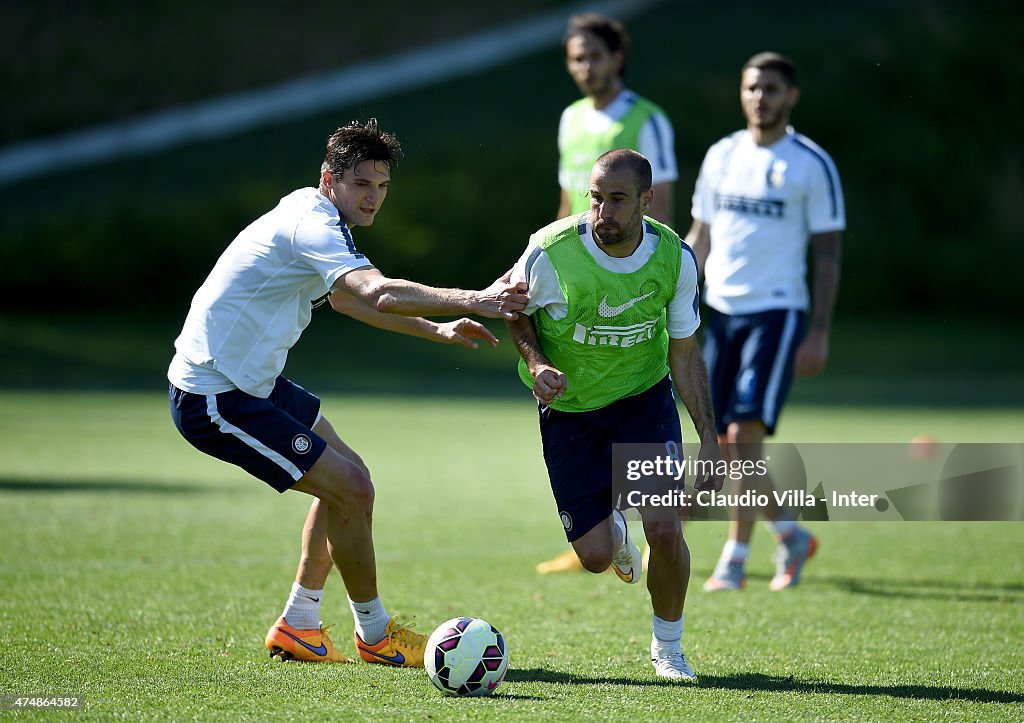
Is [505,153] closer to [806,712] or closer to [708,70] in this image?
[708,70]

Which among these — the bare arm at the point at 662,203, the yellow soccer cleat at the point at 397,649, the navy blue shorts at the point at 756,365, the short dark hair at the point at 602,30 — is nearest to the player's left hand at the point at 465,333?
the yellow soccer cleat at the point at 397,649

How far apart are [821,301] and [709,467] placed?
308 cm

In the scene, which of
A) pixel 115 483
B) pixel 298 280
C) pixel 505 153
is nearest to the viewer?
pixel 298 280

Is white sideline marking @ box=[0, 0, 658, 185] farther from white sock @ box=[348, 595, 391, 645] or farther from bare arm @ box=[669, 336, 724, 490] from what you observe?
bare arm @ box=[669, 336, 724, 490]

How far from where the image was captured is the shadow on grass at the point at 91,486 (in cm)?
1055

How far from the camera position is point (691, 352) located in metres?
5.64

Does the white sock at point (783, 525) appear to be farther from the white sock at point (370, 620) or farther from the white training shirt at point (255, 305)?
the white training shirt at point (255, 305)

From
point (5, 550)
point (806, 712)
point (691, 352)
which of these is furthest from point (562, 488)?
point (5, 550)

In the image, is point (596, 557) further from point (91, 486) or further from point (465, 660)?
point (91, 486)

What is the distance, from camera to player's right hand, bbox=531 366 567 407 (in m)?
5.15

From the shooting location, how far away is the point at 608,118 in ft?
27.8

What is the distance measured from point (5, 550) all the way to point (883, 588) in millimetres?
5385

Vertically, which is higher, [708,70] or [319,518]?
[708,70]

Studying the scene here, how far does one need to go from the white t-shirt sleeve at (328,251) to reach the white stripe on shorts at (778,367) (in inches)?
134
